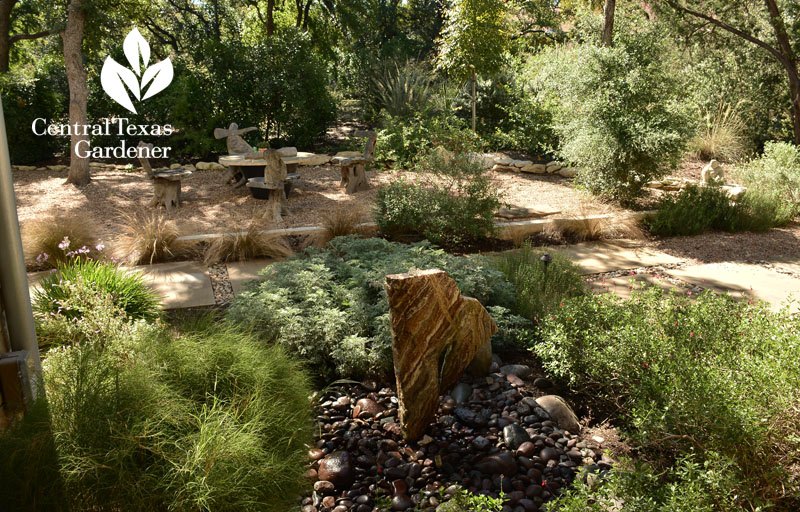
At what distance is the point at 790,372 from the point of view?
229 centimetres

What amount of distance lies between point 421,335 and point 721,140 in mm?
10018

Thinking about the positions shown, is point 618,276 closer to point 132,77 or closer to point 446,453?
point 446,453

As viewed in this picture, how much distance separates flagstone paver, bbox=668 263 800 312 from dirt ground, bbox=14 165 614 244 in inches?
62.4

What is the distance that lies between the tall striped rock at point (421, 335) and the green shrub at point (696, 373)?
0.59 meters

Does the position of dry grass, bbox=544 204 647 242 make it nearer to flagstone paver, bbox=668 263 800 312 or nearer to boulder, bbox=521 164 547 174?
flagstone paver, bbox=668 263 800 312

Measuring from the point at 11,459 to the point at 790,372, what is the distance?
9.18 feet

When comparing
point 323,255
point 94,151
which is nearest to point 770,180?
point 323,255

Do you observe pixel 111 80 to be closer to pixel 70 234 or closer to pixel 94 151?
pixel 94 151

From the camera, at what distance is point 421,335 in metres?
2.78

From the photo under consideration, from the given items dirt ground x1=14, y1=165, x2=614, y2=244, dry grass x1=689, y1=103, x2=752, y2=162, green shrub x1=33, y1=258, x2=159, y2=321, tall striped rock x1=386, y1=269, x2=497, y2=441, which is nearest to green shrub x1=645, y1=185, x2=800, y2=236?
dirt ground x1=14, y1=165, x2=614, y2=244

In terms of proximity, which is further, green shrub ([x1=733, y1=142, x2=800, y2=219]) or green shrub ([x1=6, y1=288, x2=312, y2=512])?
green shrub ([x1=733, y1=142, x2=800, y2=219])

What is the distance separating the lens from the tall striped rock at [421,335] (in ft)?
8.81

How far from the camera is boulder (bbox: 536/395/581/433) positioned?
2846 mm

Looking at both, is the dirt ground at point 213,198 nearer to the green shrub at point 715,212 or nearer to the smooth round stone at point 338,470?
the green shrub at point 715,212
